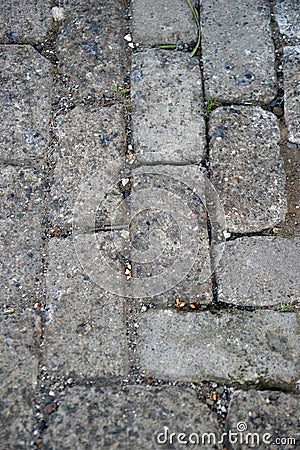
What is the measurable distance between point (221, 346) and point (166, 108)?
1.00 m

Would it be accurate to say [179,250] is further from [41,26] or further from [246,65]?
[41,26]

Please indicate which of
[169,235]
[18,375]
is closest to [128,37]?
[169,235]

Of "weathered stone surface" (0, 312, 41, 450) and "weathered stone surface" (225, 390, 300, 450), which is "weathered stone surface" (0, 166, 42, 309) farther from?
"weathered stone surface" (225, 390, 300, 450)

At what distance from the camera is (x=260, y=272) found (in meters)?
2.29

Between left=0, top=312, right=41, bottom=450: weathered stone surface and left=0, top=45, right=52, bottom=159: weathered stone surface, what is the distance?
0.69 metres

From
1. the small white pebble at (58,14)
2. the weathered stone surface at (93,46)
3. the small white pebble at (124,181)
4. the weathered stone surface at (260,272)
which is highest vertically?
the small white pebble at (58,14)

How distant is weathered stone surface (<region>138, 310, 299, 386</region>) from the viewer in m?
2.12

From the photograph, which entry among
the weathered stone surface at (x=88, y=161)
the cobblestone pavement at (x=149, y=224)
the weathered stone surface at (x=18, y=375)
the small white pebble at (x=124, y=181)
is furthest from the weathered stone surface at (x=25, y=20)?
the weathered stone surface at (x=18, y=375)

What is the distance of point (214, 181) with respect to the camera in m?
2.43

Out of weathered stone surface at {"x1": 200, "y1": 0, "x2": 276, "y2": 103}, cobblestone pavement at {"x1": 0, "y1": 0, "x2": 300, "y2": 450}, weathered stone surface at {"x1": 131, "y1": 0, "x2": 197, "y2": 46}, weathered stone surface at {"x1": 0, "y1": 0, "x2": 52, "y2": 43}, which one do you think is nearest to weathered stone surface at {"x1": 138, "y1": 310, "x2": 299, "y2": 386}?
cobblestone pavement at {"x1": 0, "y1": 0, "x2": 300, "y2": 450}

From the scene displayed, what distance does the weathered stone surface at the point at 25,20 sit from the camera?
275 centimetres

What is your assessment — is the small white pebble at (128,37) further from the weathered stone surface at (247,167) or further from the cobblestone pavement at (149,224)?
the weathered stone surface at (247,167)

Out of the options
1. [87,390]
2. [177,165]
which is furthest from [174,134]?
[87,390]

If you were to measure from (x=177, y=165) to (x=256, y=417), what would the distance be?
0.99m
